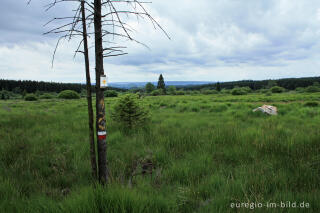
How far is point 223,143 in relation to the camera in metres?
4.95

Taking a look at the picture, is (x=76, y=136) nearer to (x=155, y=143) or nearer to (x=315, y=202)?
(x=155, y=143)

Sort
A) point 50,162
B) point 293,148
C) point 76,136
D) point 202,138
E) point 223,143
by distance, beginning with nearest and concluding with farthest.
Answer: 1. point 50,162
2. point 293,148
3. point 223,143
4. point 202,138
5. point 76,136

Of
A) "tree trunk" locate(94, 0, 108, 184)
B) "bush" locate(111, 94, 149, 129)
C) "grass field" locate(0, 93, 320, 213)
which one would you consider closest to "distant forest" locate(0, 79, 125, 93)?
"bush" locate(111, 94, 149, 129)

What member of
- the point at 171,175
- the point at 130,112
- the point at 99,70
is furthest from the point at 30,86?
the point at 171,175

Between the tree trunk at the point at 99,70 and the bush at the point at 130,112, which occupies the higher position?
the tree trunk at the point at 99,70

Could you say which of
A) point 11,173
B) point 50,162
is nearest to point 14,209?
point 11,173

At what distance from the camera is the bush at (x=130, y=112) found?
702 centimetres

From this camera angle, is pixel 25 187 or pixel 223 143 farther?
pixel 223 143

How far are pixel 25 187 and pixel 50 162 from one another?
45.0 inches

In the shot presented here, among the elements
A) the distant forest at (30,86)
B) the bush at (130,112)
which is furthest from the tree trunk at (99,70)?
the distant forest at (30,86)

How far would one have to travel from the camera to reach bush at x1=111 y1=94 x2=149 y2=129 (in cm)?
702

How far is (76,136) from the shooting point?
623cm

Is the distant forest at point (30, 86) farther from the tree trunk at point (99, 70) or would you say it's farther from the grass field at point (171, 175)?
the tree trunk at point (99, 70)

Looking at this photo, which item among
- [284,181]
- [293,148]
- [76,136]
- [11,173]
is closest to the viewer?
[284,181]
